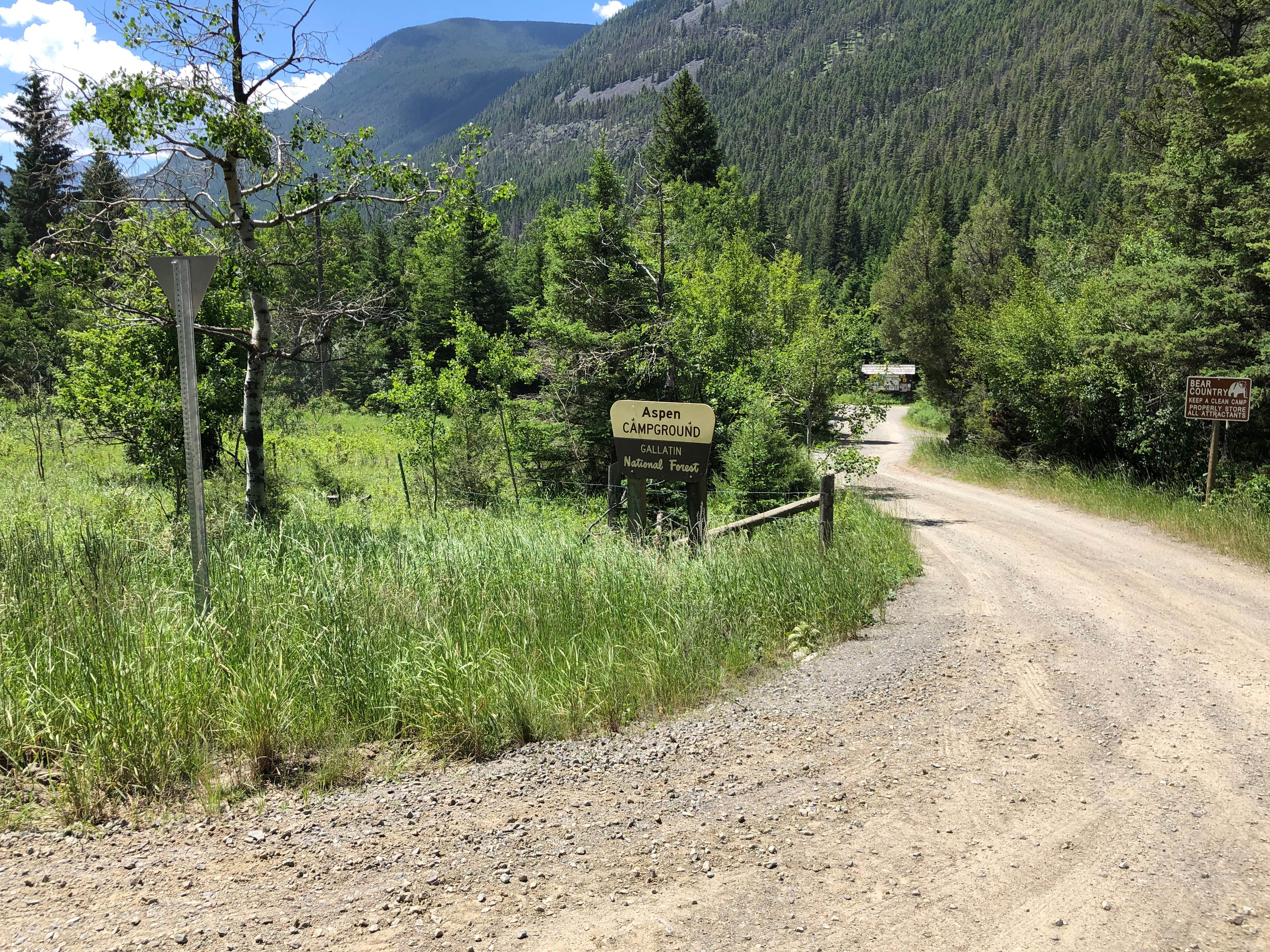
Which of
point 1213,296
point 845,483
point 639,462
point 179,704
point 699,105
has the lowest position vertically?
point 845,483

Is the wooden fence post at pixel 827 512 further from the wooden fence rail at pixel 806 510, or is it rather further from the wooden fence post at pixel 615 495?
the wooden fence post at pixel 615 495

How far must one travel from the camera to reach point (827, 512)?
8.91 metres

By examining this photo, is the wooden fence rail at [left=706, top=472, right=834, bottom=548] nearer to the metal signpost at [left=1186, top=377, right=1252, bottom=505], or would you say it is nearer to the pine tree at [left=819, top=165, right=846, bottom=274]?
the metal signpost at [left=1186, top=377, right=1252, bottom=505]

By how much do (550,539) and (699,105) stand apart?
116ft

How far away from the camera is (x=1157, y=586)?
936 centimetres

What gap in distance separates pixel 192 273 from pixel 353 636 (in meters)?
2.73

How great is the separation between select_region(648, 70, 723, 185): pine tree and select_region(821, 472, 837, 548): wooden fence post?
31.9 meters

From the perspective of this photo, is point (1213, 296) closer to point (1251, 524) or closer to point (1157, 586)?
point (1251, 524)

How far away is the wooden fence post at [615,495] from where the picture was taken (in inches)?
373

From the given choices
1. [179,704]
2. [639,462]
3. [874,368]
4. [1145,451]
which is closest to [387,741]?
[179,704]

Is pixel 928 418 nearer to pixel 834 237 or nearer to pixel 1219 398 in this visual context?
pixel 1219 398

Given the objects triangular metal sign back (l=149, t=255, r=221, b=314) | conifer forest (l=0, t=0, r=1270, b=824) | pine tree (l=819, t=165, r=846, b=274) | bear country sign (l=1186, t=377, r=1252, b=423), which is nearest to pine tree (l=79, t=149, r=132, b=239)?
conifer forest (l=0, t=0, r=1270, b=824)

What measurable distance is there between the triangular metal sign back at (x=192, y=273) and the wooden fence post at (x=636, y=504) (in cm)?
493

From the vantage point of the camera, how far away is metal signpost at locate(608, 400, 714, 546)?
868 cm
